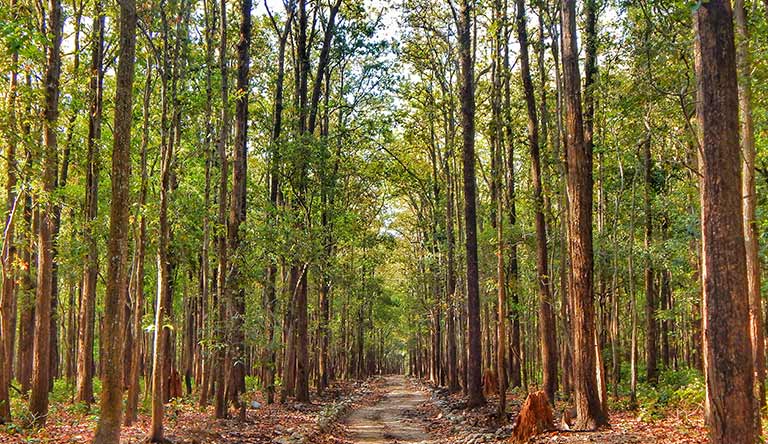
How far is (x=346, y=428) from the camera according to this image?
16609 mm

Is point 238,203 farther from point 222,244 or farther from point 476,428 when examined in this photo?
point 476,428

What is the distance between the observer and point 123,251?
8.23m

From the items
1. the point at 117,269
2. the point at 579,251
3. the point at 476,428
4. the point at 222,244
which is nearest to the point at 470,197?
the point at 476,428

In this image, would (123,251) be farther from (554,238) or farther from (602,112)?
(554,238)

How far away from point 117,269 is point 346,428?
10245mm

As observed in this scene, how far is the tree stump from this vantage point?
10.7 metres

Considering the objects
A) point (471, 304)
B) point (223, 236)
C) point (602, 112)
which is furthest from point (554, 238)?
point (223, 236)

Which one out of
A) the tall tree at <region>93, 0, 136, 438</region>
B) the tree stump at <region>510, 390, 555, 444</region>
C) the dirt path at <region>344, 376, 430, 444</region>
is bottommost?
the dirt path at <region>344, 376, 430, 444</region>

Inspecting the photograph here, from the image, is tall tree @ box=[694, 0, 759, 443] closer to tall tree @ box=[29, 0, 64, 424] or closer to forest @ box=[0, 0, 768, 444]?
forest @ box=[0, 0, 768, 444]

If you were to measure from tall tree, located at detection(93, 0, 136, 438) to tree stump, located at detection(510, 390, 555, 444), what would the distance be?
6786 mm

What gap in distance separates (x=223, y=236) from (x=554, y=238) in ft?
37.8

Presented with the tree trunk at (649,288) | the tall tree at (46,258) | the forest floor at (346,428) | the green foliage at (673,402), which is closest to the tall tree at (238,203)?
the forest floor at (346,428)

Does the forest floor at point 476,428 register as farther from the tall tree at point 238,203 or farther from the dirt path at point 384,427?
the tall tree at point 238,203

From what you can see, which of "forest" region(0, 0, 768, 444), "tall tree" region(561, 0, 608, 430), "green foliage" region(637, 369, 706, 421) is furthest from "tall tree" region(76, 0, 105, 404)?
"green foliage" region(637, 369, 706, 421)
